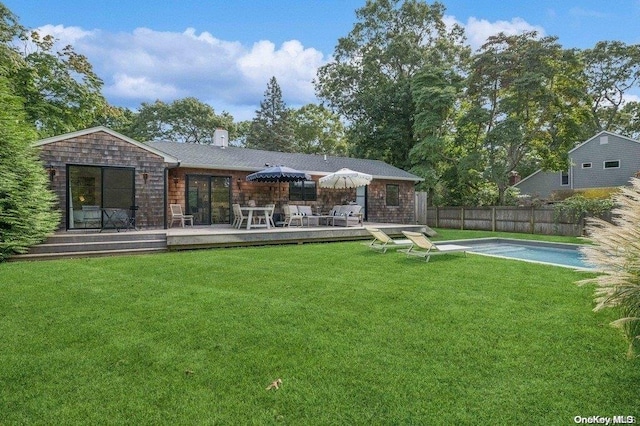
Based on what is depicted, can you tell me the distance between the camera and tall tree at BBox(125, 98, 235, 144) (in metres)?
33.2

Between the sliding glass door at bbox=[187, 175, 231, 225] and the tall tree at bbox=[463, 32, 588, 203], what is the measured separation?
12294 millimetres

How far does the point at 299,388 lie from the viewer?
9.16ft

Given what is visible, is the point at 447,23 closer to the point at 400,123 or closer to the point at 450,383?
the point at 400,123

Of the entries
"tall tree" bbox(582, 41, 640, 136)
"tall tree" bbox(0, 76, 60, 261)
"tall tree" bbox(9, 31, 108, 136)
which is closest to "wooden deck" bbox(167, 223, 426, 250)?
"tall tree" bbox(0, 76, 60, 261)

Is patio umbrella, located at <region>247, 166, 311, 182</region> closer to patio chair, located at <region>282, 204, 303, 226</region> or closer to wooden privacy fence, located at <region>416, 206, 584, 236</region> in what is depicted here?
patio chair, located at <region>282, 204, 303, 226</region>

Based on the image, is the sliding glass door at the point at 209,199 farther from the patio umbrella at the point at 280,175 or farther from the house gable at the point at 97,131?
the patio umbrella at the point at 280,175

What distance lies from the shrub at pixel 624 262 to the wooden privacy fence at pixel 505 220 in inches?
514

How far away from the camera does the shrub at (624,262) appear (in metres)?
2.71

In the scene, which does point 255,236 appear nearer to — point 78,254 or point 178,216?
point 178,216

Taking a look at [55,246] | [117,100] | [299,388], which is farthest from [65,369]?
[117,100]

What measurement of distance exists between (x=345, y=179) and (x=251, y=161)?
12.9 ft

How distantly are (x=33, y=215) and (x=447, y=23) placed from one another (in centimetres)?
2693

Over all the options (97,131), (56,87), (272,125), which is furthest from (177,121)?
(97,131)

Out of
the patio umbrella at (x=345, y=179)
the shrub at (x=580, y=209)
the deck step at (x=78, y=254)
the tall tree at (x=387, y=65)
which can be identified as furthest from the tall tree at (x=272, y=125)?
the deck step at (x=78, y=254)
